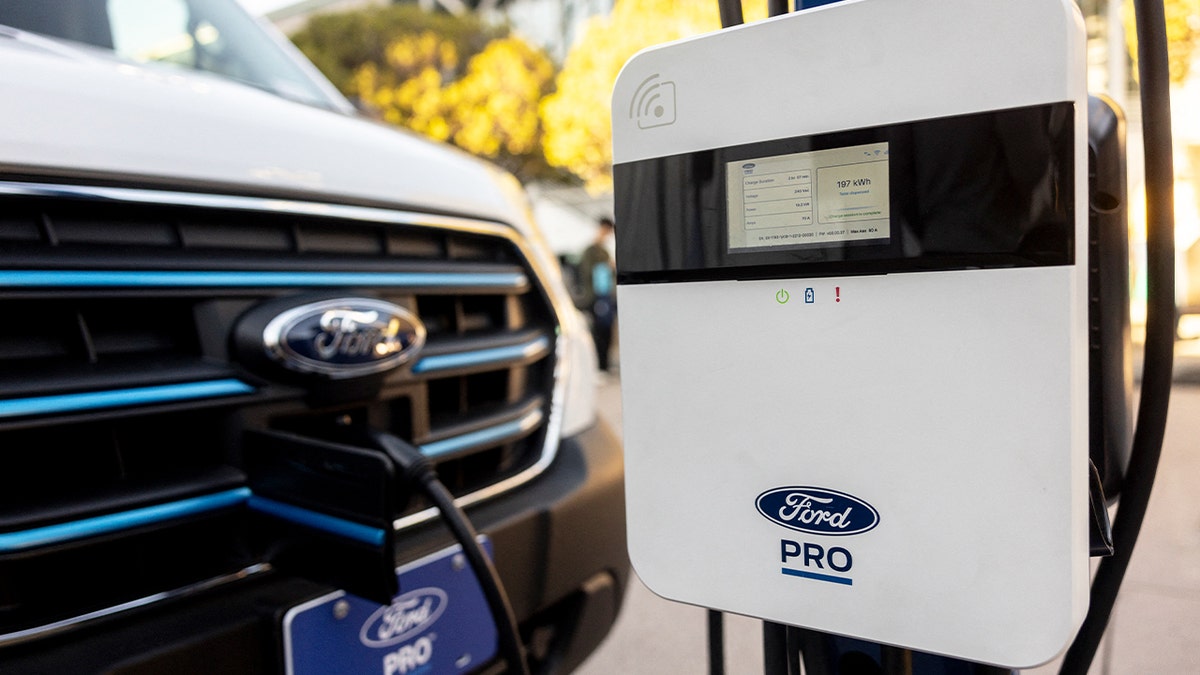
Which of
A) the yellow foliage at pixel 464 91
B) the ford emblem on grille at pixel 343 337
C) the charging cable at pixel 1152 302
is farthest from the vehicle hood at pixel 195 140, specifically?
the yellow foliage at pixel 464 91

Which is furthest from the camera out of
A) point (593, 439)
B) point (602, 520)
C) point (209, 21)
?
point (209, 21)

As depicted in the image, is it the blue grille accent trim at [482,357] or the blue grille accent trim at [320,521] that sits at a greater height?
the blue grille accent trim at [482,357]

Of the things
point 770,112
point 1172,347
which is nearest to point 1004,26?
point 770,112

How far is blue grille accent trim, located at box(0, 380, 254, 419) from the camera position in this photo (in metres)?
1.05

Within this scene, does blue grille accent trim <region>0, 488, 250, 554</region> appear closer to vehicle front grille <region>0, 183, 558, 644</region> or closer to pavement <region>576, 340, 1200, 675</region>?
vehicle front grille <region>0, 183, 558, 644</region>

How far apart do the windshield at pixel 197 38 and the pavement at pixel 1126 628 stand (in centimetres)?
164

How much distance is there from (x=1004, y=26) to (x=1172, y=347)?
412 mm

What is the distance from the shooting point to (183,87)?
1.38 m

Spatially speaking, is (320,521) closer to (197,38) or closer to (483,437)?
(483,437)

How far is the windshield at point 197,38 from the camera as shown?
6.59 feet

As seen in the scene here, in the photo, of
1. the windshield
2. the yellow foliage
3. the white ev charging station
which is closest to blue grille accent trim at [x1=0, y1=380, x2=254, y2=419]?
the white ev charging station

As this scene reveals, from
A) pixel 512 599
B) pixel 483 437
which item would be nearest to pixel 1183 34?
pixel 483 437

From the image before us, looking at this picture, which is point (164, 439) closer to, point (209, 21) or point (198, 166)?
point (198, 166)

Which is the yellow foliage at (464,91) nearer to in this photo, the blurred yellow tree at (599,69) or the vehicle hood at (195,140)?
the blurred yellow tree at (599,69)
